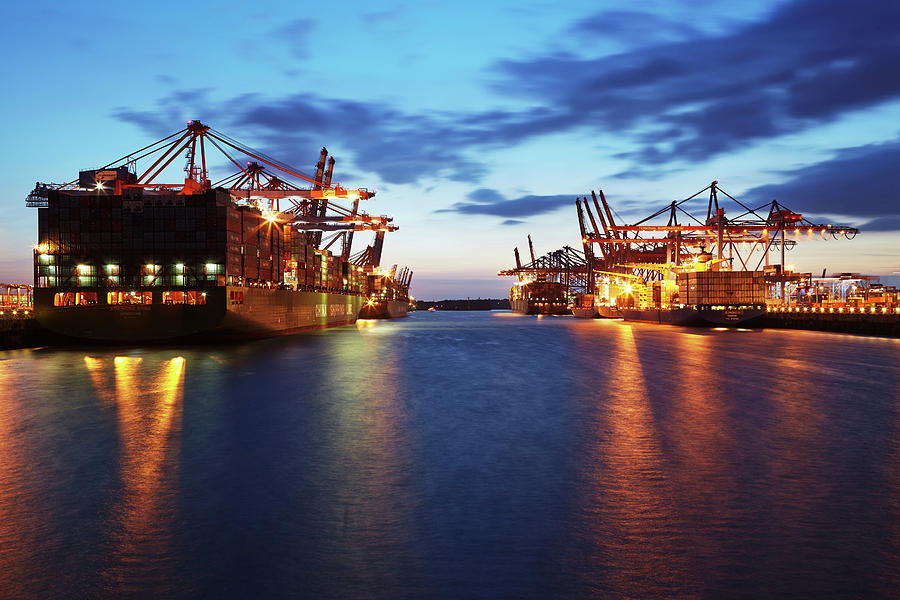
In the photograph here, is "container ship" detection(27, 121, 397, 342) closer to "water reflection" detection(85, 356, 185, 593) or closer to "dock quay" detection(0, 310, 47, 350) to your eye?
"dock quay" detection(0, 310, 47, 350)

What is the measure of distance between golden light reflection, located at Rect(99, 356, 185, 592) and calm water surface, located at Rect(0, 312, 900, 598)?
49 mm

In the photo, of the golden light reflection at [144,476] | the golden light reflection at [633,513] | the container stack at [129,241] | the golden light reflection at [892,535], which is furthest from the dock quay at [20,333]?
the golden light reflection at [892,535]

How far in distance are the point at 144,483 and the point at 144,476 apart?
536mm

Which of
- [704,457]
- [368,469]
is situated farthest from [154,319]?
[704,457]

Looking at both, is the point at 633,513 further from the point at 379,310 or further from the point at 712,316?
the point at 379,310

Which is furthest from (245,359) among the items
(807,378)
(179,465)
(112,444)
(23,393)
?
(807,378)

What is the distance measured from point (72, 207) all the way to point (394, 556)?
51695 mm

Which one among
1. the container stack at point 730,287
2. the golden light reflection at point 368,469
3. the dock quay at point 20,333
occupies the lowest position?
the golden light reflection at point 368,469

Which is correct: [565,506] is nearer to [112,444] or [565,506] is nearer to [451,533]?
[451,533]

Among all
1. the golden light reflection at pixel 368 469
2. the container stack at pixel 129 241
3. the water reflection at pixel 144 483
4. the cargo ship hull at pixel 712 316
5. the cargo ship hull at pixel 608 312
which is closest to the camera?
the water reflection at pixel 144 483

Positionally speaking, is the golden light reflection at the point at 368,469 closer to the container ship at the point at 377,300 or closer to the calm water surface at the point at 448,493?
the calm water surface at the point at 448,493

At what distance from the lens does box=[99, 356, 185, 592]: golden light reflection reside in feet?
23.4

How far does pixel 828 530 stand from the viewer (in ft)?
26.3

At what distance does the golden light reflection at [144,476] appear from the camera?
23.4ft
